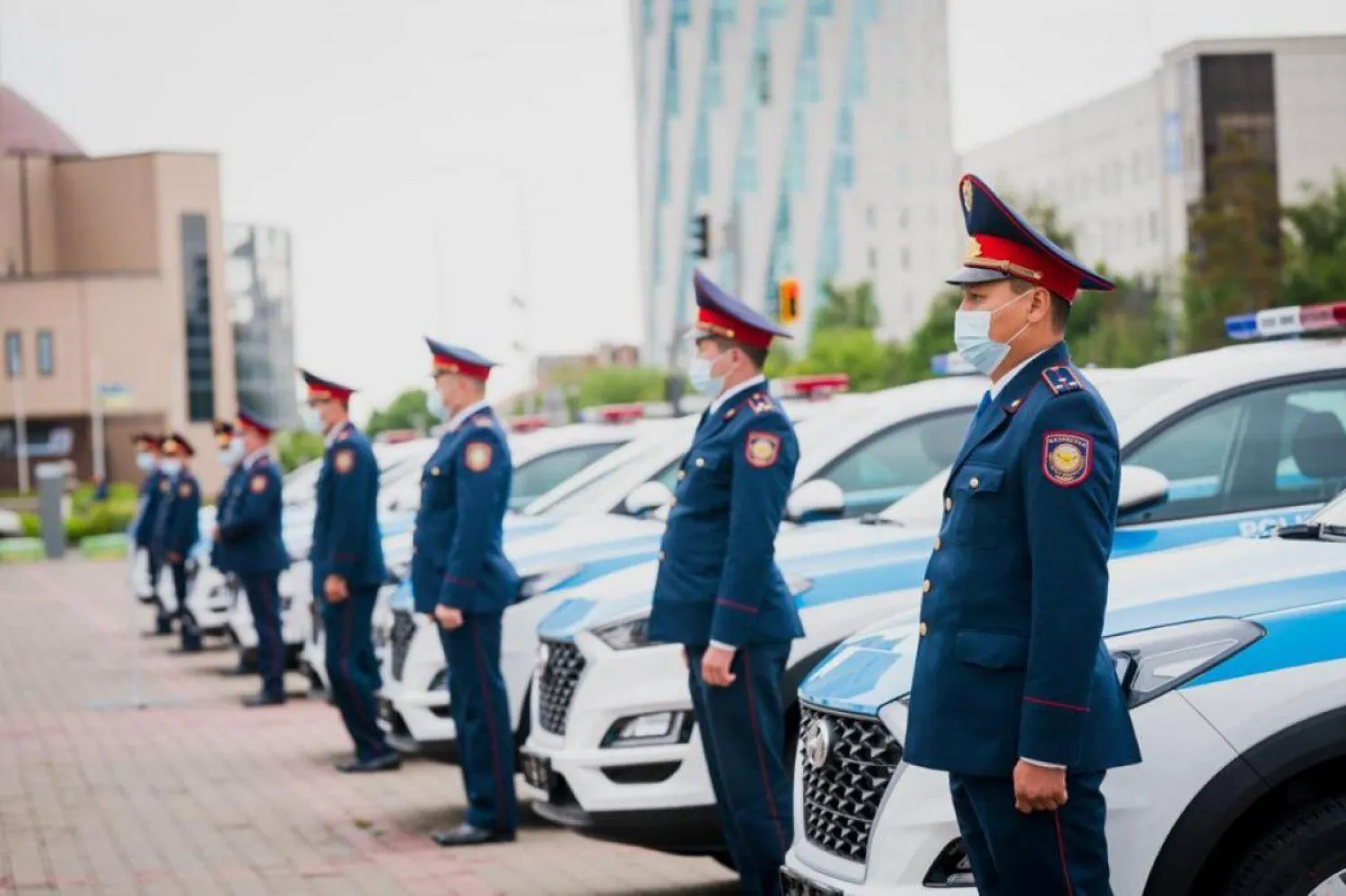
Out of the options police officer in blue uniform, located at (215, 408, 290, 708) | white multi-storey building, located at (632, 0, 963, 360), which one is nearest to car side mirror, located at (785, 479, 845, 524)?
police officer in blue uniform, located at (215, 408, 290, 708)

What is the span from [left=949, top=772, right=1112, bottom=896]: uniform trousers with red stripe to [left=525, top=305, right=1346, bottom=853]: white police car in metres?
1.89

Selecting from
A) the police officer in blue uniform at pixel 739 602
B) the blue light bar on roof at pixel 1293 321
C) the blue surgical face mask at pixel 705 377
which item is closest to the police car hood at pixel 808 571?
the police officer in blue uniform at pixel 739 602

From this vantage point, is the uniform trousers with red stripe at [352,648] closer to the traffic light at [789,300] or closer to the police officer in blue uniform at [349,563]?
the police officer in blue uniform at [349,563]

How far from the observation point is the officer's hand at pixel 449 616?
8781mm

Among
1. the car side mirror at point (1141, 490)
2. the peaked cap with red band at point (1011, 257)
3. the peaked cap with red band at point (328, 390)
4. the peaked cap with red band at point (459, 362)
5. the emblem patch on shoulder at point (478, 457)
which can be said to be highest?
the peaked cap with red band at point (1011, 257)

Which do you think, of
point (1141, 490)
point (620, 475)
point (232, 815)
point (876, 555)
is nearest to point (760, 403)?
point (876, 555)

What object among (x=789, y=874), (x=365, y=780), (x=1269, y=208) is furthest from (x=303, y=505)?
(x=1269, y=208)

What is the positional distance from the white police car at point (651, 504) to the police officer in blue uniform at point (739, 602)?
33.4 inches

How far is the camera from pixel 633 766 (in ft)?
24.6

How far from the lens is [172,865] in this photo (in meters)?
9.00

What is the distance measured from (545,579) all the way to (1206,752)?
519cm

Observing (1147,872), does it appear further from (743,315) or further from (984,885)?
(743,315)

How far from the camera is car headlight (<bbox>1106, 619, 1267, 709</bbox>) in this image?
452cm

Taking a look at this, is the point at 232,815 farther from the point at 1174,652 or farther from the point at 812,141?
the point at 812,141
